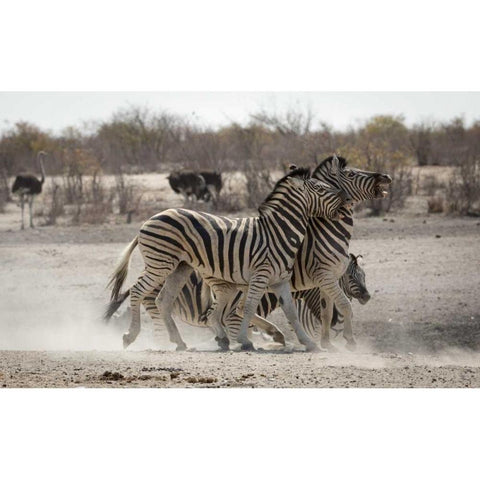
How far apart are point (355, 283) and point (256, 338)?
136cm

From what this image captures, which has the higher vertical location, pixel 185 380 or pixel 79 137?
pixel 79 137

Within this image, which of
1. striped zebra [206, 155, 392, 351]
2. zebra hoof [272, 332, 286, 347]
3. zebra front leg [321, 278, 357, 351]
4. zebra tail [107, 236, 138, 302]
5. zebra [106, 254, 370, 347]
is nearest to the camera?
zebra front leg [321, 278, 357, 351]

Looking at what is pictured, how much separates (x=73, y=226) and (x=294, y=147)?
509 cm

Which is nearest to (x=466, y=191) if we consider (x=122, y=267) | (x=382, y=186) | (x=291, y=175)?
(x=382, y=186)

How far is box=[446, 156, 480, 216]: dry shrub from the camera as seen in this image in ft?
57.6

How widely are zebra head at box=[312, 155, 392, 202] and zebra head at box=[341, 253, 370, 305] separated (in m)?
0.84

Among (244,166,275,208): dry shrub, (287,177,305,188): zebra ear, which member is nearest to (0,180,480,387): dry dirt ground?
(287,177,305,188): zebra ear

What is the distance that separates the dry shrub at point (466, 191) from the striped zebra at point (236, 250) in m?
9.04

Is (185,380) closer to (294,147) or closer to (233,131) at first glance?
(294,147)

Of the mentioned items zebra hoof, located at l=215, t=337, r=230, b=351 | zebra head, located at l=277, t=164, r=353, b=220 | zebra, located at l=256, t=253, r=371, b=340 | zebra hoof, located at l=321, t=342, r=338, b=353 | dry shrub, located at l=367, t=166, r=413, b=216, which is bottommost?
zebra hoof, located at l=321, t=342, r=338, b=353

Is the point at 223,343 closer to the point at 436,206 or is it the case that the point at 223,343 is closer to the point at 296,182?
the point at 296,182

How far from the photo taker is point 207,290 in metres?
9.74

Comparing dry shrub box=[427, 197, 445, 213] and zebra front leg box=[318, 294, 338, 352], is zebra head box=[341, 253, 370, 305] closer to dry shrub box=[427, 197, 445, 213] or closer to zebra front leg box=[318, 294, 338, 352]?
zebra front leg box=[318, 294, 338, 352]

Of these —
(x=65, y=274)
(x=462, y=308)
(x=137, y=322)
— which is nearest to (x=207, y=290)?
(x=137, y=322)
